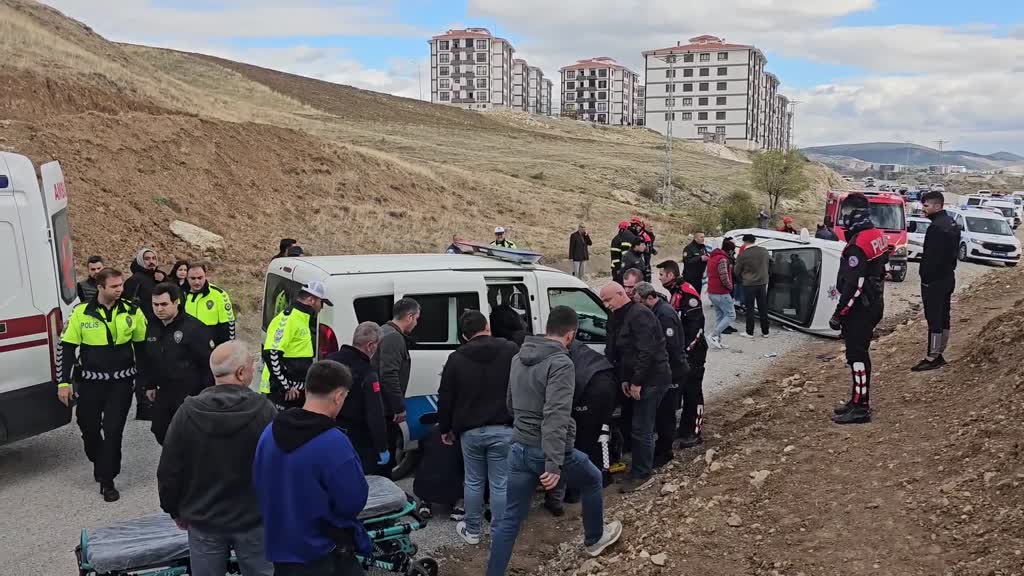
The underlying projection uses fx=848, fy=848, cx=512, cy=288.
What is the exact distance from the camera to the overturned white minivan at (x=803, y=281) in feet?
42.4

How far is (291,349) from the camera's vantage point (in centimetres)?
638

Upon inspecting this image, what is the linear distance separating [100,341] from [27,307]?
88 cm

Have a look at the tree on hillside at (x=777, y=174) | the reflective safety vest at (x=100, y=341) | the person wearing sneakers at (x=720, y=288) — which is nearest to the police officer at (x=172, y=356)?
the reflective safety vest at (x=100, y=341)

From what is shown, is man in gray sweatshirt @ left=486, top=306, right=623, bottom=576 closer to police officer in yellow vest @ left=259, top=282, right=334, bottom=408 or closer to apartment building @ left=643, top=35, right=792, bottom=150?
police officer in yellow vest @ left=259, top=282, right=334, bottom=408

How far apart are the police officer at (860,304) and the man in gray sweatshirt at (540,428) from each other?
3.14m

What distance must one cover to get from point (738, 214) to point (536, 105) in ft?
405

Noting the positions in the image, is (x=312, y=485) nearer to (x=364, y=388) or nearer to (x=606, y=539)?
(x=364, y=388)

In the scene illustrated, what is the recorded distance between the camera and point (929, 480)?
17.7 feet

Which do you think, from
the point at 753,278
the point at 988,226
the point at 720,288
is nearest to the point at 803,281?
the point at 753,278

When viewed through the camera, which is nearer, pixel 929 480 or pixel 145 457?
pixel 929 480

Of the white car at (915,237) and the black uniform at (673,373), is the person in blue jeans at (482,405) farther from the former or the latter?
the white car at (915,237)

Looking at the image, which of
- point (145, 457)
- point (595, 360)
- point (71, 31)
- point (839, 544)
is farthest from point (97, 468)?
point (71, 31)

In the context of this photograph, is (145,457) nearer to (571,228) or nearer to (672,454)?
(672,454)

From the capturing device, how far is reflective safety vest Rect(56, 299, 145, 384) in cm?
686
